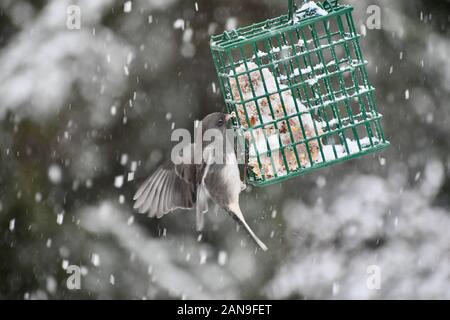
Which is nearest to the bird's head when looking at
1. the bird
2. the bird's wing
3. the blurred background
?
the bird

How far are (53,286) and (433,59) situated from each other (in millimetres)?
3613

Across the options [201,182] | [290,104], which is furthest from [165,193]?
[290,104]

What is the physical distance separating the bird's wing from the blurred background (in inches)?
40.4

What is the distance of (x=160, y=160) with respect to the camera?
19.4 ft

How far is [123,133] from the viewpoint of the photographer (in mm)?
5973

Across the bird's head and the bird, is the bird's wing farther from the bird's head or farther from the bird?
the bird's head

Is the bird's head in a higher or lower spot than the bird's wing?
higher

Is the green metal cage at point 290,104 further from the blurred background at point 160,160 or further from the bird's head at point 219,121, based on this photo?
the blurred background at point 160,160

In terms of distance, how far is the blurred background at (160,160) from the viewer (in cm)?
575

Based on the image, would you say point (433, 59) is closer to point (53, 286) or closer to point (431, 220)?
point (431, 220)

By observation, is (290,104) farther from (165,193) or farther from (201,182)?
(165,193)

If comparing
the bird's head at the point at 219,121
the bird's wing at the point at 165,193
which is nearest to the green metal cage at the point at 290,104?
the bird's head at the point at 219,121

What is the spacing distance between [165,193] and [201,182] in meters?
0.32

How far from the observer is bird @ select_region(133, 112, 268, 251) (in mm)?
4281
